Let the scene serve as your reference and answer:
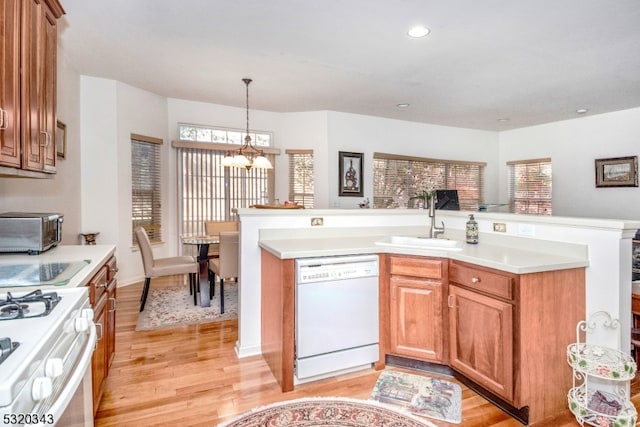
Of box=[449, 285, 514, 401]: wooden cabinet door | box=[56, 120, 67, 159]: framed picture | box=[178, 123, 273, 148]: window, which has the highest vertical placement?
box=[178, 123, 273, 148]: window

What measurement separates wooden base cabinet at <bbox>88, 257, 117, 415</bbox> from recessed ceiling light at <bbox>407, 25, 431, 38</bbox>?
2923mm

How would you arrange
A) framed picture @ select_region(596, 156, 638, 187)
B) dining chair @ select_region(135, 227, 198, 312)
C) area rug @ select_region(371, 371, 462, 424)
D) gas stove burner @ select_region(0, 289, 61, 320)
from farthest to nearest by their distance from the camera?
framed picture @ select_region(596, 156, 638, 187)
dining chair @ select_region(135, 227, 198, 312)
area rug @ select_region(371, 371, 462, 424)
gas stove burner @ select_region(0, 289, 61, 320)

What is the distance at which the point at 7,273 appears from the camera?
1648 mm

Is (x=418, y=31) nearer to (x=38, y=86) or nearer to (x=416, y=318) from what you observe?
(x=416, y=318)

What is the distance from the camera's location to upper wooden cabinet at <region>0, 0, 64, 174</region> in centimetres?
152

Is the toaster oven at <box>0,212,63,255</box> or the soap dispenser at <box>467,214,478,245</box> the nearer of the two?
the toaster oven at <box>0,212,63,255</box>

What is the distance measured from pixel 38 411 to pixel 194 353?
211cm

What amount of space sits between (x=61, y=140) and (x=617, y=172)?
7.69m

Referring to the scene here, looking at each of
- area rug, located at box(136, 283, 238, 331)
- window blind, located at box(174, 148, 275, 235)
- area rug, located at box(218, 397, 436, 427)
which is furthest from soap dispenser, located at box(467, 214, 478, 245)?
window blind, located at box(174, 148, 275, 235)

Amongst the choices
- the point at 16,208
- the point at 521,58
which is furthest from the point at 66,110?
the point at 521,58

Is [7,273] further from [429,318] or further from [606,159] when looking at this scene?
[606,159]

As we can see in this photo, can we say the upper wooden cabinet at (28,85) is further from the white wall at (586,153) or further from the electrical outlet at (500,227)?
the white wall at (586,153)

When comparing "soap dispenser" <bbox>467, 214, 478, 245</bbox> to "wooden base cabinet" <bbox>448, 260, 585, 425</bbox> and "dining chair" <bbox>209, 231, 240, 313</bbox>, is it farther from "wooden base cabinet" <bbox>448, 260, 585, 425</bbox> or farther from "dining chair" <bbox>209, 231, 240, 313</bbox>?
"dining chair" <bbox>209, 231, 240, 313</bbox>

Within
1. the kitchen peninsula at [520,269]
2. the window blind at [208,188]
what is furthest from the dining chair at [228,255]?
the window blind at [208,188]
